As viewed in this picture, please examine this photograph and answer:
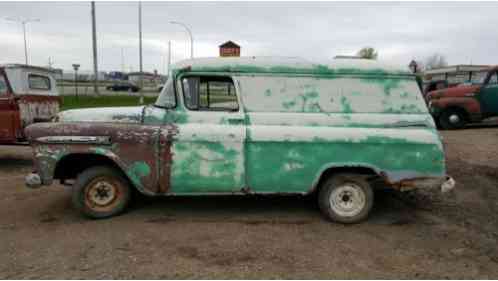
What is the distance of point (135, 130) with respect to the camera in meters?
4.26

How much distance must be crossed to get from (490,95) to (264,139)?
10671 millimetres

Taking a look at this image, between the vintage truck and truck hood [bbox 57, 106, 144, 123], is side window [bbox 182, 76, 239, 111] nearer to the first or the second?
truck hood [bbox 57, 106, 144, 123]

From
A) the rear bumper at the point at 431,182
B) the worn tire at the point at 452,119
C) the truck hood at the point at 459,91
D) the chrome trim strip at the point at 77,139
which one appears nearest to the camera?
the chrome trim strip at the point at 77,139

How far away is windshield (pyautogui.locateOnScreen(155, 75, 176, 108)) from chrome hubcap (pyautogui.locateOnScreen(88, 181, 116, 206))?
1.23 m

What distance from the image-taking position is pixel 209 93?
461 centimetres

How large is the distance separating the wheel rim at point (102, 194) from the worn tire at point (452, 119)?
11.7 m

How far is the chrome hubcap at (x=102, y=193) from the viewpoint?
14.6ft

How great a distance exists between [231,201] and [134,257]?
1.91m

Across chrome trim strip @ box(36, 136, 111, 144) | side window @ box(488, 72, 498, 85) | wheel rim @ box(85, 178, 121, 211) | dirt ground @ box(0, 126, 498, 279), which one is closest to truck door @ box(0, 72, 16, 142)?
dirt ground @ box(0, 126, 498, 279)

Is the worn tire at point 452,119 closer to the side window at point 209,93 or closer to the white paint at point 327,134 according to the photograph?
the white paint at point 327,134

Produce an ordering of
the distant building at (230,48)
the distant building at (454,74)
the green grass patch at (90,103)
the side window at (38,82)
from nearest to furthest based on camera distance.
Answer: the side window at (38,82) → the distant building at (230,48) → the distant building at (454,74) → the green grass patch at (90,103)

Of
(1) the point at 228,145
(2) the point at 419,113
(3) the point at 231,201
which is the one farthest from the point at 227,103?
(2) the point at 419,113

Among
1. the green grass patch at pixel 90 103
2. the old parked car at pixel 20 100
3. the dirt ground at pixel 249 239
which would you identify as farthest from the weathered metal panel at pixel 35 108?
the green grass patch at pixel 90 103

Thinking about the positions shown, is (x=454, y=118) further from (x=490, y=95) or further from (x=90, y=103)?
(x=90, y=103)
